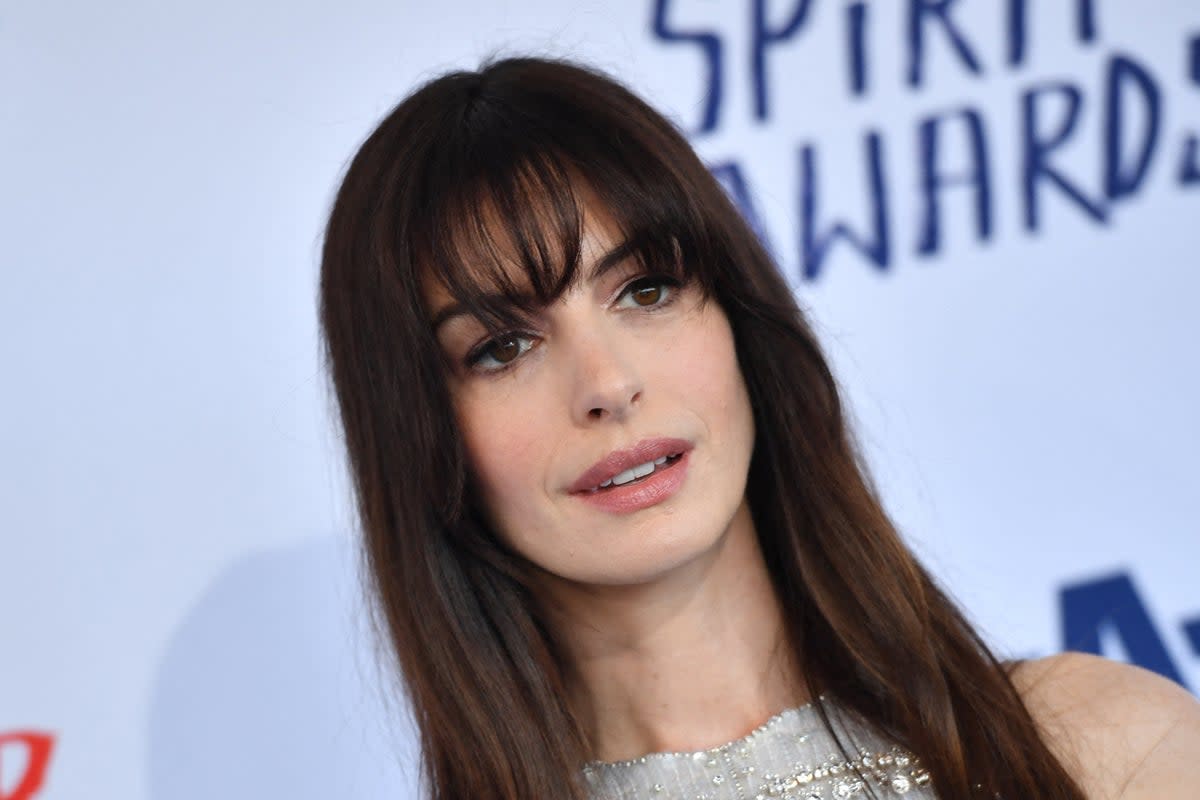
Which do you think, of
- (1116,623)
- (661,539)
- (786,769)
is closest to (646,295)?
(661,539)

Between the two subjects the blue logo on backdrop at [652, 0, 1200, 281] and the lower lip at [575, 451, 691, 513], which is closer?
the lower lip at [575, 451, 691, 513]

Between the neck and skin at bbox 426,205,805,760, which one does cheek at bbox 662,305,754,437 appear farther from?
the neck

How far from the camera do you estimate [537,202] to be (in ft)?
4.69

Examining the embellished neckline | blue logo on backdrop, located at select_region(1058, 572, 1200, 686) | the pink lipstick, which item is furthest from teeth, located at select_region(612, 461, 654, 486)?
blue logo on backdrop, located at select_region(1058, 572, 1200, 686)

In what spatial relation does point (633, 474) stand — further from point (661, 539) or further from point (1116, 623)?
point (1116, 623)

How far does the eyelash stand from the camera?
1.45 metres

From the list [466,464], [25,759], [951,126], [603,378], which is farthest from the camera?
[951,126]

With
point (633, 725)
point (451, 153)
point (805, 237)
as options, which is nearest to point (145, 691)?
point (633, 725)

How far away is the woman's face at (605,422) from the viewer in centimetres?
142

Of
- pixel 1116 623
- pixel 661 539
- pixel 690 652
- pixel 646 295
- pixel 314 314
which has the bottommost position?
pixel 1116 623

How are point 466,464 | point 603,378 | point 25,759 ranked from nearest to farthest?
point 603,378 → point 466,464 → point 25,759

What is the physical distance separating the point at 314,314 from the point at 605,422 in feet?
2.00

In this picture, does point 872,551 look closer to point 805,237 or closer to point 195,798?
point 805,237

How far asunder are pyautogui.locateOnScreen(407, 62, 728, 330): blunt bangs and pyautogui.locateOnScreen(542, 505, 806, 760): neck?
278 mm
